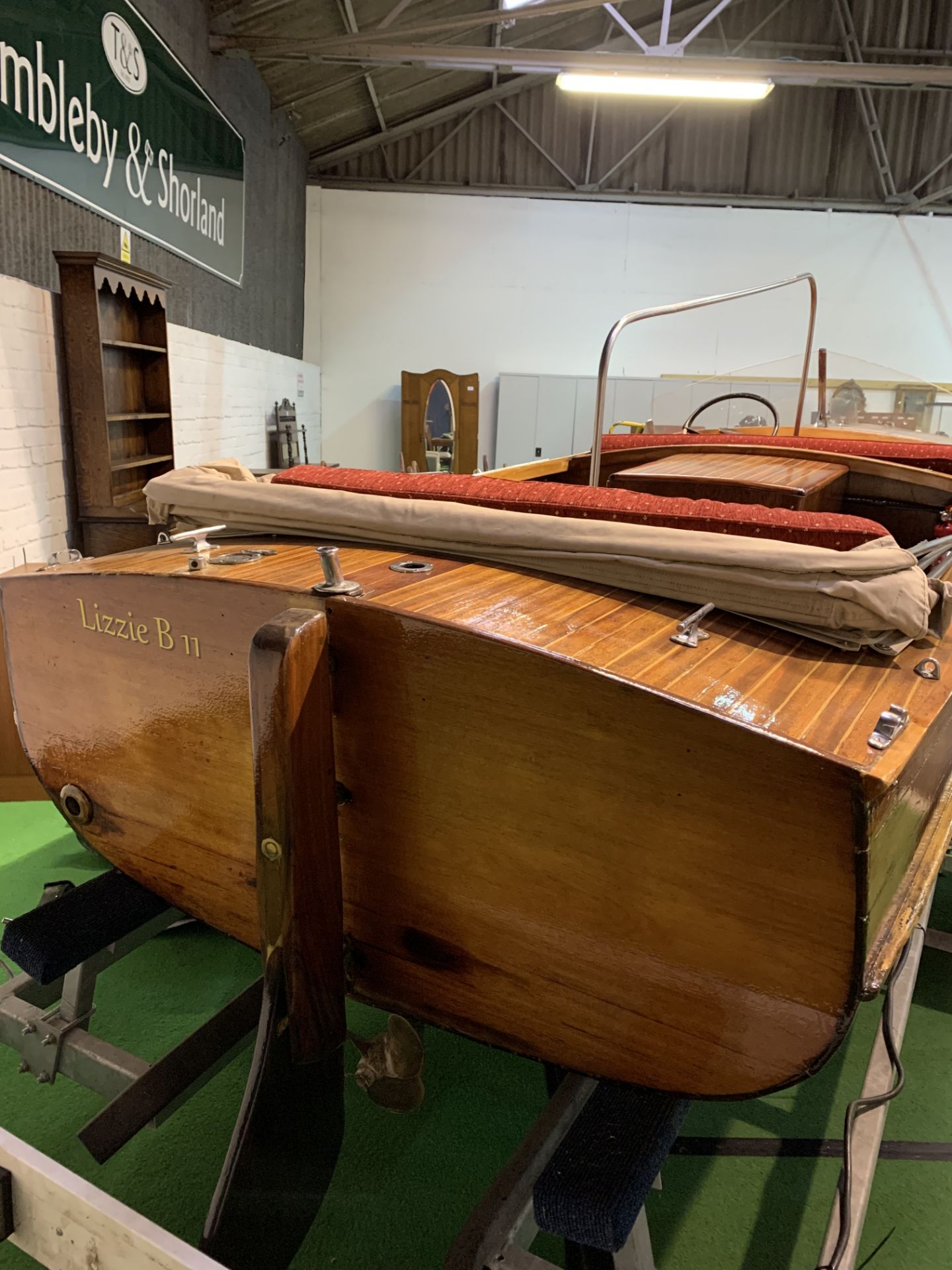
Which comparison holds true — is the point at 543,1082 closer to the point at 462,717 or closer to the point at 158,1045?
the point at 158,1045

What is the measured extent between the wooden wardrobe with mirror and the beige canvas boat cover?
8.27 m

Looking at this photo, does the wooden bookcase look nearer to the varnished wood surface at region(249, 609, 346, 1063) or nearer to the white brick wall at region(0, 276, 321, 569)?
the white brick wall at region(0, 276, 321, 569)

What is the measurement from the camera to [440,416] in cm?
979

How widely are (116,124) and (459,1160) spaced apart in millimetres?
5430

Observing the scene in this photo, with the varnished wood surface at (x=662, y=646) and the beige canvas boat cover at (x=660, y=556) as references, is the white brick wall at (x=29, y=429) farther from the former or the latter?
the varnished wood surface at (x=662, y=646)

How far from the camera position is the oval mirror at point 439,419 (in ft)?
31.7

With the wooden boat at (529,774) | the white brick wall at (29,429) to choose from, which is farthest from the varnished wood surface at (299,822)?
the white brick wall at (29,429)

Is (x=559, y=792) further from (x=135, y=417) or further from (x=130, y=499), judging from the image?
(x=135, y=417)

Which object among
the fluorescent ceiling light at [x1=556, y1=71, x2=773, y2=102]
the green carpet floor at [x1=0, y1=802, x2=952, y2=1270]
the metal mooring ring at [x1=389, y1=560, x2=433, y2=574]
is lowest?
the green carpet floor at [x1=0, y1=802, x2=952, y2=1270]

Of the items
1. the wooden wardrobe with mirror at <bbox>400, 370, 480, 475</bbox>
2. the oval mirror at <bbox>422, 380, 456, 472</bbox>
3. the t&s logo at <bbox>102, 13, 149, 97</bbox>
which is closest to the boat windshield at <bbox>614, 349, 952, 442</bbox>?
the t&s logo at <bbox>102, 13, 149, 97</bbox>

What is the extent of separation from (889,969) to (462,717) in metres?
0.67

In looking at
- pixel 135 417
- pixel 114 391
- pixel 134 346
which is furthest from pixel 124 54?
pixel 135 417

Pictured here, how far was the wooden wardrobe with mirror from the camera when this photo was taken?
9.69 m

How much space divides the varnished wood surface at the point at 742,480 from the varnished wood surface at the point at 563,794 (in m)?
0.95
